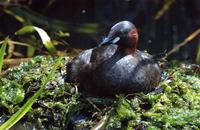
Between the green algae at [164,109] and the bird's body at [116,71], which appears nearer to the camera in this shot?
the green algae at [164,109]

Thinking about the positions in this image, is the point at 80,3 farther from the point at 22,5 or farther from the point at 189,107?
the point at 189,107

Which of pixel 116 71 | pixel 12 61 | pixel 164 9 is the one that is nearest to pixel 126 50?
pixel 116 71

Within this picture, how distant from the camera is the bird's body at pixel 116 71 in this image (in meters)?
4.09

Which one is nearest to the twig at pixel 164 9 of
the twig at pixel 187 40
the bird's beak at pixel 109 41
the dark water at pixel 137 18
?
the dark water at pixel 137 18

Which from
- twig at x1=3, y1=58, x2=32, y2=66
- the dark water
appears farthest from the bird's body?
the dark water

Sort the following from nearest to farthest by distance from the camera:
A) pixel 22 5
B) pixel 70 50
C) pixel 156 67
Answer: pixel 156 67 → pixel 70 50 → pixel 22 5

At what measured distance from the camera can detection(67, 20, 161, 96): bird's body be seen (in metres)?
4.09

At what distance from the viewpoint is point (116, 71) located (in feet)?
13.4

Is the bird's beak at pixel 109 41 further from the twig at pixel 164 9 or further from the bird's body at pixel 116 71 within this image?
the twig at pixel 164 9

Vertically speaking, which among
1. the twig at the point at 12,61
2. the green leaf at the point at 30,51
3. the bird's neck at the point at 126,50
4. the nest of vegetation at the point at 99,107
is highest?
the green leaf at the point at 30,51

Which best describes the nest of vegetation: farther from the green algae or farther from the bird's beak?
the bird's beak

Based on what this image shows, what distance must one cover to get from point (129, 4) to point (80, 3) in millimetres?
597

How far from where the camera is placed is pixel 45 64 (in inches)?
188

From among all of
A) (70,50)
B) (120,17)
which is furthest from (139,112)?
(120,17)
